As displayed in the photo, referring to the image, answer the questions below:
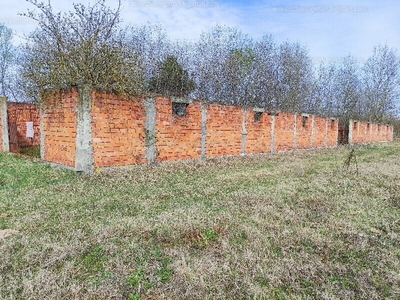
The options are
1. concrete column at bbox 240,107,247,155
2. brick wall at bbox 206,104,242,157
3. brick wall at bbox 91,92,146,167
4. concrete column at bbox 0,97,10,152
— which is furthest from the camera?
concrete column at bbox 240,107,247,155

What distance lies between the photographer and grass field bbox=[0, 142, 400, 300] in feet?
6.88

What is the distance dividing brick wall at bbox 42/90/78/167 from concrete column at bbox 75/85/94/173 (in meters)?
0.22

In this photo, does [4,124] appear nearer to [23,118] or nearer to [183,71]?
[23,118]

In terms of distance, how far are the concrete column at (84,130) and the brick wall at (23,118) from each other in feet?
21.0

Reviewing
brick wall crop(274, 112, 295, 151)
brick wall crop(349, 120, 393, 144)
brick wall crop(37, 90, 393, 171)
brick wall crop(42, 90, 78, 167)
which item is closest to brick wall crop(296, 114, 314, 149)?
brick wall crop(274, 112, 295, 151)

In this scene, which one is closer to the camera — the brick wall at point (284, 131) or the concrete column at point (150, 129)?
the concrete column at point (150, 129)

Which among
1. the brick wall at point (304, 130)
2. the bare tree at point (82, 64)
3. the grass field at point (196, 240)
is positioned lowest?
the grass field at point (196, 240)

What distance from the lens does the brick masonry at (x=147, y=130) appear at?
630 centimetres

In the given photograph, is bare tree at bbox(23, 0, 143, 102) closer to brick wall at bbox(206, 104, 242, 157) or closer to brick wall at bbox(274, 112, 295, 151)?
brick wall at bbox(206, 104, 242, 157)

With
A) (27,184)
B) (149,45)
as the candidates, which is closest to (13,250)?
(27,184)

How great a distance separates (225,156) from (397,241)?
6.94m

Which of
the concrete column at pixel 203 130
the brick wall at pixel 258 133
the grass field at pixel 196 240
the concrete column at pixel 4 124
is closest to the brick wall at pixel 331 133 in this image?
the brick wall at pixel 258 133

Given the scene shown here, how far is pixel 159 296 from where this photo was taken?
198 cm

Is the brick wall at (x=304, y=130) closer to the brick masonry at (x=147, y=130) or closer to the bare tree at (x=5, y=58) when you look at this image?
the brick masonry at (x=147, y=130)
